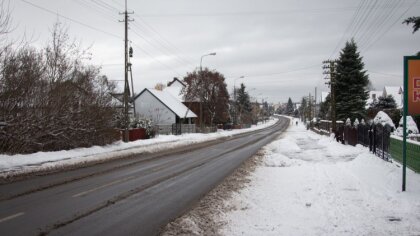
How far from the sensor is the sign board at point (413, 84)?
995 cm

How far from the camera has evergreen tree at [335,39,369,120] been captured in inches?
1967

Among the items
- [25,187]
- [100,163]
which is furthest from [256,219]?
[100,163]

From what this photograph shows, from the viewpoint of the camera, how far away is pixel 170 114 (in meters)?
62.1

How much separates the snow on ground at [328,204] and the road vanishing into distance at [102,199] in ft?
4.67

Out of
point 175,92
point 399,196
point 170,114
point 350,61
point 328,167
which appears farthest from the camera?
point 175,92

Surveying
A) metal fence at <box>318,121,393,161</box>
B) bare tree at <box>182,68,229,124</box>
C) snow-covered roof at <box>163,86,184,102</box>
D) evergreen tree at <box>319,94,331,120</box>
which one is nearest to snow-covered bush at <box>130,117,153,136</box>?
metal fence at <box>318,121,393,161</box>

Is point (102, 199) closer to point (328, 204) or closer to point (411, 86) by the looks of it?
point (328, 204)

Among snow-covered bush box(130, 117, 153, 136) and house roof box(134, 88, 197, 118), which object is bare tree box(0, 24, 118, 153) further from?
house roof box(134, 88, 197, 118)

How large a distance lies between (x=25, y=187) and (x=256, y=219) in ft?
23.2

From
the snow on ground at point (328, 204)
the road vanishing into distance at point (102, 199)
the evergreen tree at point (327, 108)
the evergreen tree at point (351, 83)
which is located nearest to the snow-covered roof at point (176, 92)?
the evergreen tree at point (327, 108)

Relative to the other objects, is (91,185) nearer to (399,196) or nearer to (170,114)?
(399,196)

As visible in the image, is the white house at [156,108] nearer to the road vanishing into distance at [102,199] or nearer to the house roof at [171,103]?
the house roof at [171,103]

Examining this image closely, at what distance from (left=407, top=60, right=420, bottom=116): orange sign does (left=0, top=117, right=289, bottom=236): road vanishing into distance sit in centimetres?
575

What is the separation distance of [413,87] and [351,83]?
42.7 m
